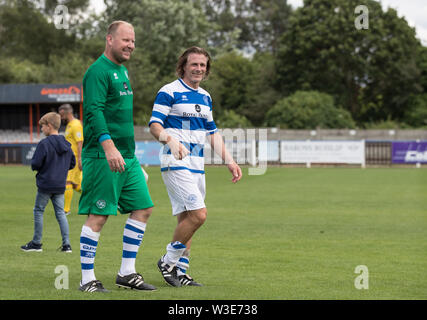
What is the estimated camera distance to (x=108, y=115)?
618cm

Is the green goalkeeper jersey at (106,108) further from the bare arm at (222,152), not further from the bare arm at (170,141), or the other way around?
the bare arm at (222,152)

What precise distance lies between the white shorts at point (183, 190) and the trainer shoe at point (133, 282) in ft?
2.28

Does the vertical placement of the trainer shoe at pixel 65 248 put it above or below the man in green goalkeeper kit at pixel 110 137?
below

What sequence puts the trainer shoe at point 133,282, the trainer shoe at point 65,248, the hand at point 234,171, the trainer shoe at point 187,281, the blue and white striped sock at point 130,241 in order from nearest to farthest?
the trainer shoe at point 133,282 → the blue and white striped sock at point 130,241 → the trainer shoe at point 187,281 → the hand at point 234,171 → the trainer shoe at point 65,248

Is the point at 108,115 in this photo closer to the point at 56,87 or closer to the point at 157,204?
the point at 157,204

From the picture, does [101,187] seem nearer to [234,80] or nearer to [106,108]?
[106,108]

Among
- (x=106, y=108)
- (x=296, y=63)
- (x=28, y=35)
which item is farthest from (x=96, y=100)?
(x=28, y=35)

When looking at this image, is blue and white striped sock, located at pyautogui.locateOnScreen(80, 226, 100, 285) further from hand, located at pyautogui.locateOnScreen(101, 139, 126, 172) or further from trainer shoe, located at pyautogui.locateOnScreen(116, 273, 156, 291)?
hand, located at pyautogui.locateOnScreen(101, 139, 126, 172)

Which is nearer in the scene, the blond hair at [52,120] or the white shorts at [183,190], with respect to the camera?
the white shorts at [183,190]

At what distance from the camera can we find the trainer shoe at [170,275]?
A: 6.64 metres

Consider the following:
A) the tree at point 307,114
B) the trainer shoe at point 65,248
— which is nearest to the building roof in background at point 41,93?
the tree at point 307,114

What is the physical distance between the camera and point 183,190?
659 cm

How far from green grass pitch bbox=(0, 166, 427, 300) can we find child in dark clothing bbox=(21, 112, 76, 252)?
1.05ft

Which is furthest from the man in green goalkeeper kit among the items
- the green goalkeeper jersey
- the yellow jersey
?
the yellow jersey
